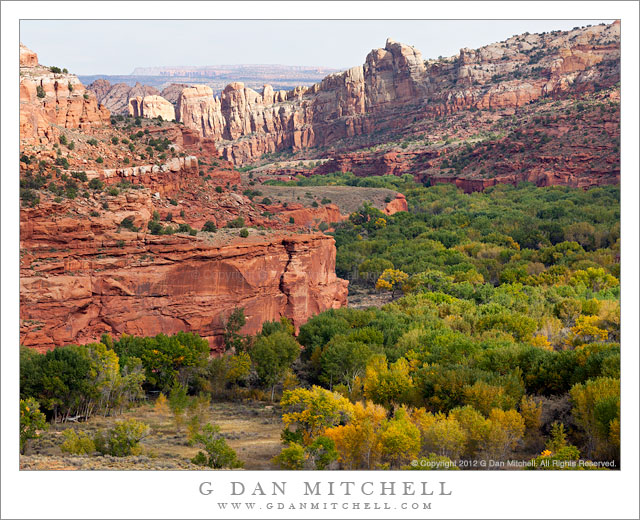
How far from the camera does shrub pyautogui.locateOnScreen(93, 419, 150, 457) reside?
89.9ft

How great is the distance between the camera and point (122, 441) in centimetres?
2748

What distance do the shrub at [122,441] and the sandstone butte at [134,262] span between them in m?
9.99

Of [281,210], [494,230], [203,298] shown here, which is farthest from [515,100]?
[203,298]

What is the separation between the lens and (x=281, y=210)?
72.0 meters

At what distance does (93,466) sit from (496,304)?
3102cm

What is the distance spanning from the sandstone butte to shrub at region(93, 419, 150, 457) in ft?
32.8

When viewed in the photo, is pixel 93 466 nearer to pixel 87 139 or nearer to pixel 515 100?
pixel 87 139

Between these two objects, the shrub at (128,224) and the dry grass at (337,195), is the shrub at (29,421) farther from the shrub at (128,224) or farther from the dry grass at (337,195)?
the dry grass at (337,195)

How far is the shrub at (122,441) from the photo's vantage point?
27.4 meters

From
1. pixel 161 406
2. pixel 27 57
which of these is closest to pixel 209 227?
pixel 161 406

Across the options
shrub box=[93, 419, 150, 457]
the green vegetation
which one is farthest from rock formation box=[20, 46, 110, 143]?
shrub box=[93, 419, 150, 457]

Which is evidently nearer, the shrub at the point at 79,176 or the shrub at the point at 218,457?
the shrub at the point at 218,457

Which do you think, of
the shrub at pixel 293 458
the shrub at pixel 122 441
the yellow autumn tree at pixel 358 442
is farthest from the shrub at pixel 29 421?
the yellow autumn tree at pixel 358 442

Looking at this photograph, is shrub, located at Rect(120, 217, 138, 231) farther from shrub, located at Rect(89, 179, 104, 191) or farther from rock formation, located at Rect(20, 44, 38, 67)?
rock formation, located at Rect(20, 44, 38, 67)
